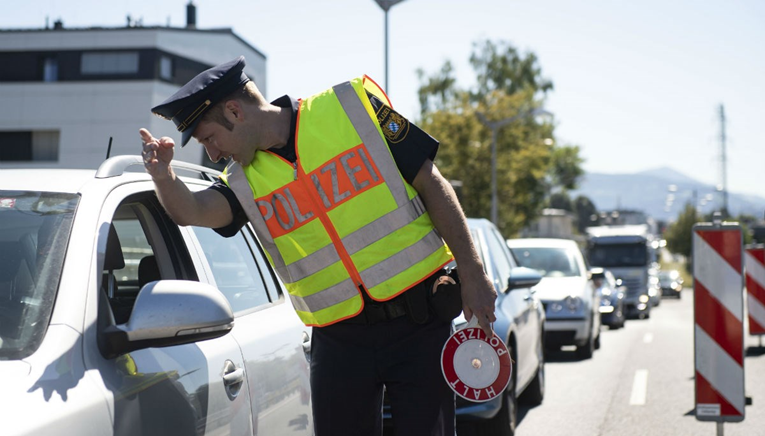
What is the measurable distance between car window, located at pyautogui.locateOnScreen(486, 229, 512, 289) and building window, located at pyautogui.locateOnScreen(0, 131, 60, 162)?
140 feet

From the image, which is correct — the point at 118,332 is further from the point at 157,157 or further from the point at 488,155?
the point at 488,155

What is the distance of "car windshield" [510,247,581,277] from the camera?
47.7 feet

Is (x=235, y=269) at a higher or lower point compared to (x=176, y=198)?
lower

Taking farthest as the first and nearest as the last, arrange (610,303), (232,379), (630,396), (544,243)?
1. (610,303)
2. (544,243)
3. (630,396)
4. (232,379)

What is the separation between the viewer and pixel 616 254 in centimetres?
3173

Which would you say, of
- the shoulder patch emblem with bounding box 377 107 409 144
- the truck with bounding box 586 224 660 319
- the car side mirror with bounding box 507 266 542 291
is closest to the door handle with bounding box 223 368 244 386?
the shoulder patch emblem with bounding box 377 107 409 144

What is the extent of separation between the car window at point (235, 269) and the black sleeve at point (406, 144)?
0.93 m

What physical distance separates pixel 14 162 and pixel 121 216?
47833 mm

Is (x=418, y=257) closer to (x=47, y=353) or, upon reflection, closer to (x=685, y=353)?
(x=47, y=353)

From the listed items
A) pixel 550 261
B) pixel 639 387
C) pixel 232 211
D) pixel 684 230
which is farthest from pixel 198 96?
pixel 684 230

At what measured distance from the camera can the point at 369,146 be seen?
314 cm

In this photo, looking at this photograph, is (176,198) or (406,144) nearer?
(176,198)

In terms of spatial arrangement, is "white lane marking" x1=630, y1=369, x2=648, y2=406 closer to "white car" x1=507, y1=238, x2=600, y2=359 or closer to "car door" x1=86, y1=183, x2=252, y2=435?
"white car" x1=507, y1=238, x2=600, y2=359

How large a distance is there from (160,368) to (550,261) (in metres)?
12.4
